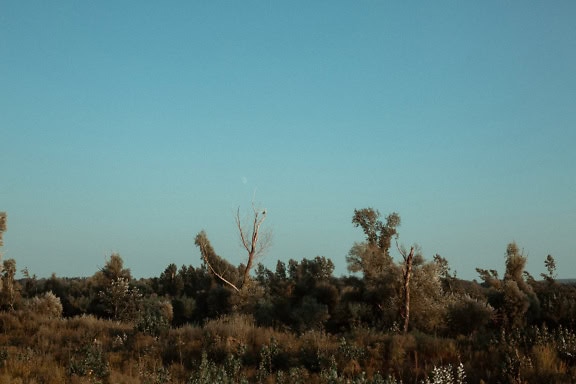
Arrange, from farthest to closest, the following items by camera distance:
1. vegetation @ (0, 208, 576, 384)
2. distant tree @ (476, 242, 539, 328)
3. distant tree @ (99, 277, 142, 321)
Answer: distant tree @ (99, 277, 142, 321)
distant tree @ (476, 242, 539, 328)
vegetation @ (0, 208, 576, 384)

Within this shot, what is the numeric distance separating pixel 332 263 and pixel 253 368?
120 ft

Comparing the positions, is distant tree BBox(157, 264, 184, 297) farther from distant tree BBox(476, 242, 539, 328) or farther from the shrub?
distant tree BBox(476, 242, 539, 328)

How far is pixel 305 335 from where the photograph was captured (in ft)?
47.0

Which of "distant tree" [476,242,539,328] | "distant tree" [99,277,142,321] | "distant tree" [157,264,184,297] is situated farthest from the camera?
"distant tree" [157,264,184,297]

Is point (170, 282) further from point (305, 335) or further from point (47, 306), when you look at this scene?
point (305, 335)

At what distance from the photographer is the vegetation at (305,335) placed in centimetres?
1048

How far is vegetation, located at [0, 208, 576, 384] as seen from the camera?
10.5m

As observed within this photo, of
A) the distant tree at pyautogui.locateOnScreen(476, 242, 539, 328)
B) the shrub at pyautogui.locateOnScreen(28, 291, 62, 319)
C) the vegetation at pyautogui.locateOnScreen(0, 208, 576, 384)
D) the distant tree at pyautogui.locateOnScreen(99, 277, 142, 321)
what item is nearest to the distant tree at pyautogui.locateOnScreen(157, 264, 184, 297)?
the vegetation at pyautogui.locateOnScreen(0, 208, 576, 384)

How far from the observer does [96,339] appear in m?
14.8

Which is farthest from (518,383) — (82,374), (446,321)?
(446,321)

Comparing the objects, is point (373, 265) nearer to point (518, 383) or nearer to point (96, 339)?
point (96, 339)

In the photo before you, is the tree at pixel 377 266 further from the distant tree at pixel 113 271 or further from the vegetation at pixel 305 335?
the distant tree at pixel 113 271

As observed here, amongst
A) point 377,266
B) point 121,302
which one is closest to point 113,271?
point 121,302

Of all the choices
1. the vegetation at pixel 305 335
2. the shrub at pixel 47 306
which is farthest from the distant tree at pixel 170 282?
the shrub at pixel 47 306
